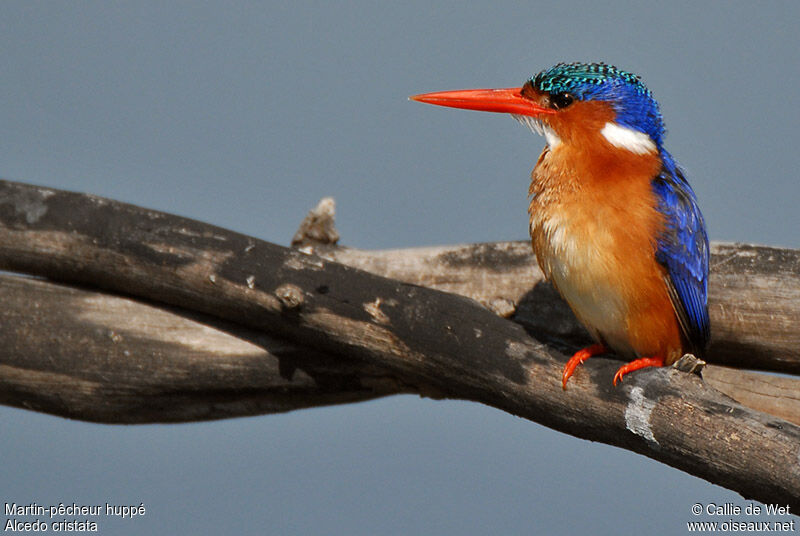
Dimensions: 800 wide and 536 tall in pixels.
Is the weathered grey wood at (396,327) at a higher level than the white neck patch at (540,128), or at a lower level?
lower

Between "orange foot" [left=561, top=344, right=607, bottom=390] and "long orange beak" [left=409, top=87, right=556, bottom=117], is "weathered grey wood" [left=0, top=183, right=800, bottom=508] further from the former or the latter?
"long orange beak" [left=409, top=87, right=556, bottom=117]

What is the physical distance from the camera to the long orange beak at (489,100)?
259 cm

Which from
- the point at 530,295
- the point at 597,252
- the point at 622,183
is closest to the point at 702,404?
the point at 597,252

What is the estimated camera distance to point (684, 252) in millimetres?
2457

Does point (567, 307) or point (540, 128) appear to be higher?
point (540, 128)

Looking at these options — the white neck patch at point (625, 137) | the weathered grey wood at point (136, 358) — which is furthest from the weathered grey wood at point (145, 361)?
the white neck patch at point (625, 137)

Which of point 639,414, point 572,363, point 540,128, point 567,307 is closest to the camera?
point 639,414

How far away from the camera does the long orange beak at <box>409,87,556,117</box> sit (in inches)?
102

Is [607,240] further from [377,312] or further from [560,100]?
[377,312]

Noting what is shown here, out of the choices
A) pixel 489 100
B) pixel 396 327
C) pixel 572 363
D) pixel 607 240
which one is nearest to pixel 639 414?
pixel 572 363

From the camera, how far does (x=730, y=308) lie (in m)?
2.76

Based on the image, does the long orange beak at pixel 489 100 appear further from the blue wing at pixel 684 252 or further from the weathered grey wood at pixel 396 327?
the weathered grey wood at pixel 396 327

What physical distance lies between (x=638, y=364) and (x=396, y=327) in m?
0.61

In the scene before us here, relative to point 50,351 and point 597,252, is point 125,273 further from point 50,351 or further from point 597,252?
point 597,252
